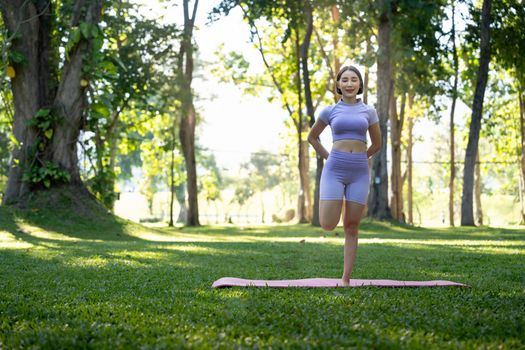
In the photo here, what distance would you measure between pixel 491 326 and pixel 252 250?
8095 millimetres

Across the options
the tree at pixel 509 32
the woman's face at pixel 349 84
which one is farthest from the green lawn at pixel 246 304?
the tree at pixel 509 32

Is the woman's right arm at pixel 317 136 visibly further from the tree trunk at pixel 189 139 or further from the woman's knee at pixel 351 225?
the tree trunk at pixel 189 139

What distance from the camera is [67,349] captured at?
3.98m

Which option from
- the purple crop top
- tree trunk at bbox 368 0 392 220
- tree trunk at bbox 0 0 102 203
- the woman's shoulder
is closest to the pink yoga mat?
the purple crop top

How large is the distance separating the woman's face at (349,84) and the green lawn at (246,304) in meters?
1.87

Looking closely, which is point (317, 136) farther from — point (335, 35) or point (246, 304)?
point (335, 35)

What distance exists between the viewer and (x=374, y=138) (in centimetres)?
712

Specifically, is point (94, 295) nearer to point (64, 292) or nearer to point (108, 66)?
point (64, 292)

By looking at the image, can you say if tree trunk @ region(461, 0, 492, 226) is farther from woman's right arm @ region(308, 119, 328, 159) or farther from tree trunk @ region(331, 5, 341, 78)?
woman's right arm @ region(308, 119, 328, 159)

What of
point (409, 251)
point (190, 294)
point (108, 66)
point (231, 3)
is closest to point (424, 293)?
point (190, 294)

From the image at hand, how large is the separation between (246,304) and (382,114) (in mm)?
19367

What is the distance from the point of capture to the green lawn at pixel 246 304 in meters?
4.21

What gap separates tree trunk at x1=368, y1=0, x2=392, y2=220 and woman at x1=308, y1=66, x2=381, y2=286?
1709cm

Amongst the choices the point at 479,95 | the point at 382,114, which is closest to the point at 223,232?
the point at 382,114
